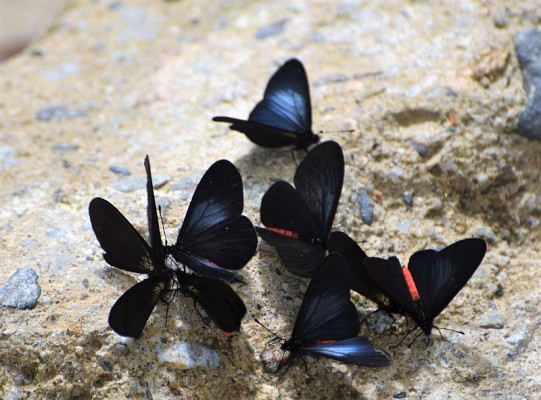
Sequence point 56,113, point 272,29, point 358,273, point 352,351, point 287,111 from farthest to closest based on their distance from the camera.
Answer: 1. point 272,29
2. point 56,113
3. point 287,111
4. point 358,273
5. point 352,351

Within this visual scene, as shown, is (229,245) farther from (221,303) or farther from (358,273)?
(358,273)

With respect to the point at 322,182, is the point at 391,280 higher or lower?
lower

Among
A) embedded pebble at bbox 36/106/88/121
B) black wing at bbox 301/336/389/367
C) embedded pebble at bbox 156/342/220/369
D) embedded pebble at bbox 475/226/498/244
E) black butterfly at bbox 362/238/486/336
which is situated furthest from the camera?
embedded pebble at bbox 36/106/88/121

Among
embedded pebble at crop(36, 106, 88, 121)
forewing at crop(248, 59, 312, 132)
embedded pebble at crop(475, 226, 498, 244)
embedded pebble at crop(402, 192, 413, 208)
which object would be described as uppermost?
forewing at crop(248, 59, 312, 132)

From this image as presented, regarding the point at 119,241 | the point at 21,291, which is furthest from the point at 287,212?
the point at 21,291

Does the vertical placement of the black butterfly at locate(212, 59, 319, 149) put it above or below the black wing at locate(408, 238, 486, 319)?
above

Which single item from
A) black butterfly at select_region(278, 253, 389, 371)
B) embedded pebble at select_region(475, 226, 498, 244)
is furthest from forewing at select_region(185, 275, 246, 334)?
embedded pebble at select_region(475, 226, 498, 244)

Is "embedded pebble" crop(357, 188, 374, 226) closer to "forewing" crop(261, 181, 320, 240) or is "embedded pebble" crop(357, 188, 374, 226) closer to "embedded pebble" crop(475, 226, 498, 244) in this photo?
"forewing" crop(261, 181, 320, 240)
